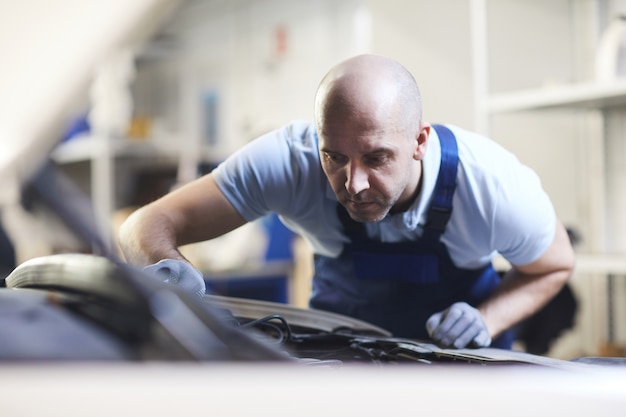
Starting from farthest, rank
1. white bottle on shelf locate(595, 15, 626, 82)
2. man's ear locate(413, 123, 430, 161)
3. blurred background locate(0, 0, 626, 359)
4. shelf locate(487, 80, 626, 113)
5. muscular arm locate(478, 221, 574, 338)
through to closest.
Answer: white bottle on shelf locate(595, 15, 626, 82), shelf locate(487, 80, 626, 113), muscular arm locate(478, 221, 574, 338), man's ear locate(413, 123, 430, 161), blurred background locate(0, 0, 626, 359)

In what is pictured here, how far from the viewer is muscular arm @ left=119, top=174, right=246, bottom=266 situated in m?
0.40

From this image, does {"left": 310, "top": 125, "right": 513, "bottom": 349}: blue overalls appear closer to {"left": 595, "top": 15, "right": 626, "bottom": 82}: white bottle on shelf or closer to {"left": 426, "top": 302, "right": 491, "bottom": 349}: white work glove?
{"left": 426, "top": 302, "right": 491, "bottom": 349}: white work glove

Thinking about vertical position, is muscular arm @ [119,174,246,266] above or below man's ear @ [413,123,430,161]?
below

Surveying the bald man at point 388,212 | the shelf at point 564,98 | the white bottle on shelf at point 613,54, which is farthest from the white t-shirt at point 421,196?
the white bottle on shelf at point 613,54

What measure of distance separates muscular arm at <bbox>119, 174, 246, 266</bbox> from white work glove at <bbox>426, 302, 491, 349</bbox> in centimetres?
16

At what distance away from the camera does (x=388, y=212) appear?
1.51ft

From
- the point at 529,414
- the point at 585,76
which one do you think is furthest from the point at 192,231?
the point at 585,76

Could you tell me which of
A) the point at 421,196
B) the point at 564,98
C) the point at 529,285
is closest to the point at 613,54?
the point at 564,98

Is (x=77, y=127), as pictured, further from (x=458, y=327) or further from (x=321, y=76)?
(x=458, y=327)

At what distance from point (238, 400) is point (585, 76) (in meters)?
0.73

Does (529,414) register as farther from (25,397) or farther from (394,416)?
(25,397)

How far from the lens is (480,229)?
0.55m

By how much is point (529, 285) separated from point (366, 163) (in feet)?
0.83

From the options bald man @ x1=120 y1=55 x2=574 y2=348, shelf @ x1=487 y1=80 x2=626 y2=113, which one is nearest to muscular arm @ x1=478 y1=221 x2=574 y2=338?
bald man @ x1=120 y1=55 x2=574 y2=348
